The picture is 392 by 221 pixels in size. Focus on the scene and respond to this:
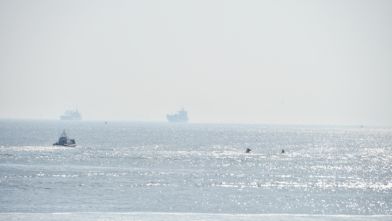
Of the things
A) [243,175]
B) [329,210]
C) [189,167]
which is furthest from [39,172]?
[329,210]

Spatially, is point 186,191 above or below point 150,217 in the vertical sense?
below

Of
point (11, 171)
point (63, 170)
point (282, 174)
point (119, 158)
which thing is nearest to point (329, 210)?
point (282, 174)

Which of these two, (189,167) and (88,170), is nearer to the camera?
(88,170)

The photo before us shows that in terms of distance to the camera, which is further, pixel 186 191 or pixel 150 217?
pixel 186 191

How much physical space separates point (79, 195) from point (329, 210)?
2685 centimetres

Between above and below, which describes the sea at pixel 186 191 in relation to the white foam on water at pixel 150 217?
below

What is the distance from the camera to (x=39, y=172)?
62.1m

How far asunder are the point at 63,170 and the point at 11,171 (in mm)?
7470

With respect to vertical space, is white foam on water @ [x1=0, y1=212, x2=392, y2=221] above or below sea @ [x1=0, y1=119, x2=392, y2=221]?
above

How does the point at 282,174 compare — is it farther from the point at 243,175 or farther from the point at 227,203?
the point at 227,203

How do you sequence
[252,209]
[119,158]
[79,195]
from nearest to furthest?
[252,209] < [79,195] < [119,158]

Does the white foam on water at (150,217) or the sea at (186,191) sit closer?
the white foam on water at (150,217)

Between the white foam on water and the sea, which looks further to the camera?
the sea

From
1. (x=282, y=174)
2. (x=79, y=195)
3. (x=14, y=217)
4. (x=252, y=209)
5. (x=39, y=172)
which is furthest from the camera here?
(x=282, y=174)
